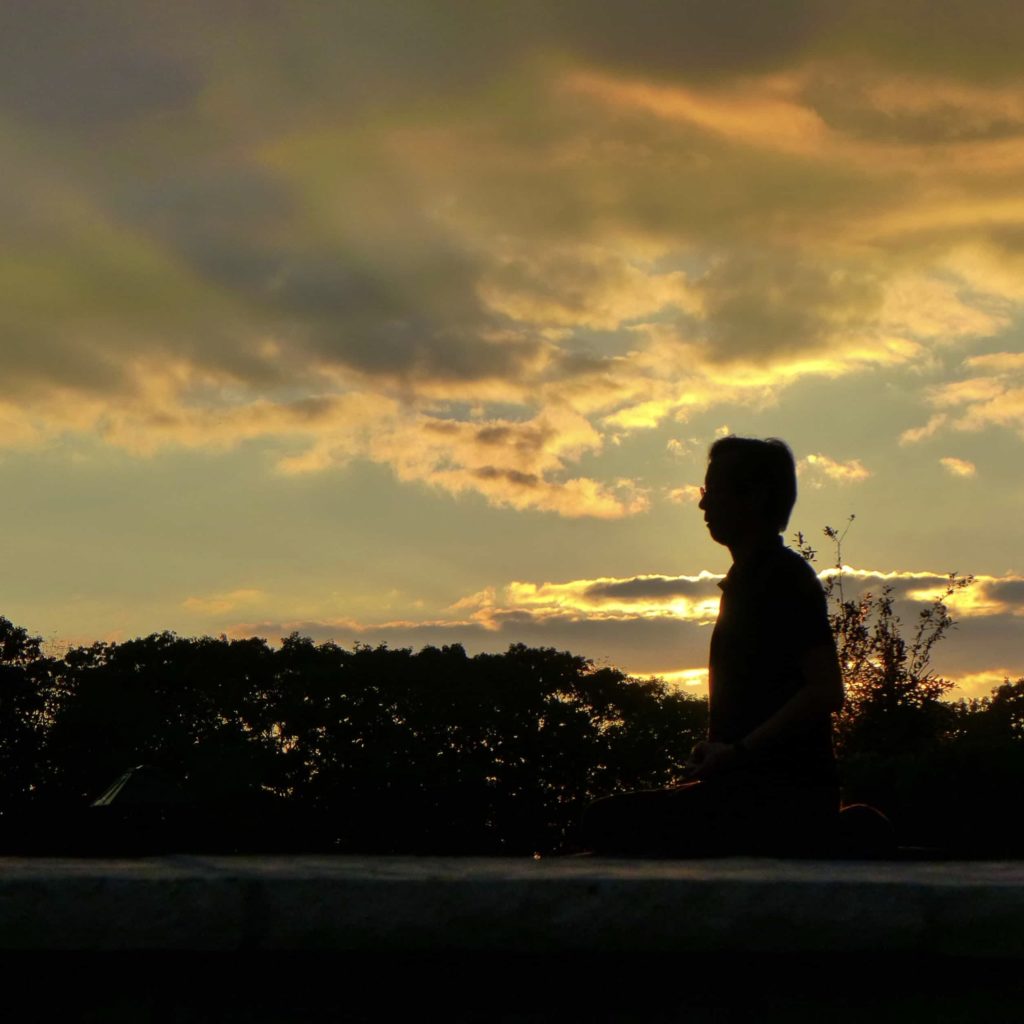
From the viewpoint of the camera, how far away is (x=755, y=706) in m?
5.14

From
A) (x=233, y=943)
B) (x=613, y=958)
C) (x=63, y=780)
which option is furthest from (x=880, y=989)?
(x=63, y=780)

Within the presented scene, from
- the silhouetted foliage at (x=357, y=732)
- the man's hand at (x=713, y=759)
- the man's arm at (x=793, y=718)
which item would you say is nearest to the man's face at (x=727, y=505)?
the man's arm at (x=793, y=718)

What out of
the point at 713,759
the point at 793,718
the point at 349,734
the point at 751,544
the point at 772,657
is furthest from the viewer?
the point at 349,734

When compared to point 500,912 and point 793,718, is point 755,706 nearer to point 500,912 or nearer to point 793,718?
point 793,718

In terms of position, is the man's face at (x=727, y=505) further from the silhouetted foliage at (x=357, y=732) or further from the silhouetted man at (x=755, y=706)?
the silhouetted foliage at (x=357, y=732)

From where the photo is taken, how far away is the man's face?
5.48m

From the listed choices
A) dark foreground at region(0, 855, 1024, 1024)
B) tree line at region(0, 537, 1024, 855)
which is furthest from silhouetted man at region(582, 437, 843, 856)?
tree line at region(0, 537, 1024, 855)

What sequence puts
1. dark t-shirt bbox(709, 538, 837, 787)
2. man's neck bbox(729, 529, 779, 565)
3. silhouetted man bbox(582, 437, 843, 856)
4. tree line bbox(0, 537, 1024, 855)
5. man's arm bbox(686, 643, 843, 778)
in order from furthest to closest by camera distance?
tree line bbox(0, 537, 1024, 855) → man's neck bbox(729, 529, 779, 565) → dark t-shirt bbox(709, 538, 837, 787) → man's arm bbox(686, 643, 843, 778) → silhouetted man bbox(582, 437, 843, 856)

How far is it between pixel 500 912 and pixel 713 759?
232 centimetres

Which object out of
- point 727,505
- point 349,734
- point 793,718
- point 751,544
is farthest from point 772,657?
point 349,734

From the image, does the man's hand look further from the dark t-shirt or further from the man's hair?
the man's hair

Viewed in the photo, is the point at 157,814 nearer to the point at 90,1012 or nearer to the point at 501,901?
the point at 90,1012

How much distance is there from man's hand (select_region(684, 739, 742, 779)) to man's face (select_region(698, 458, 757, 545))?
0.85 m

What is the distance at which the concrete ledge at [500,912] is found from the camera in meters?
2.65
